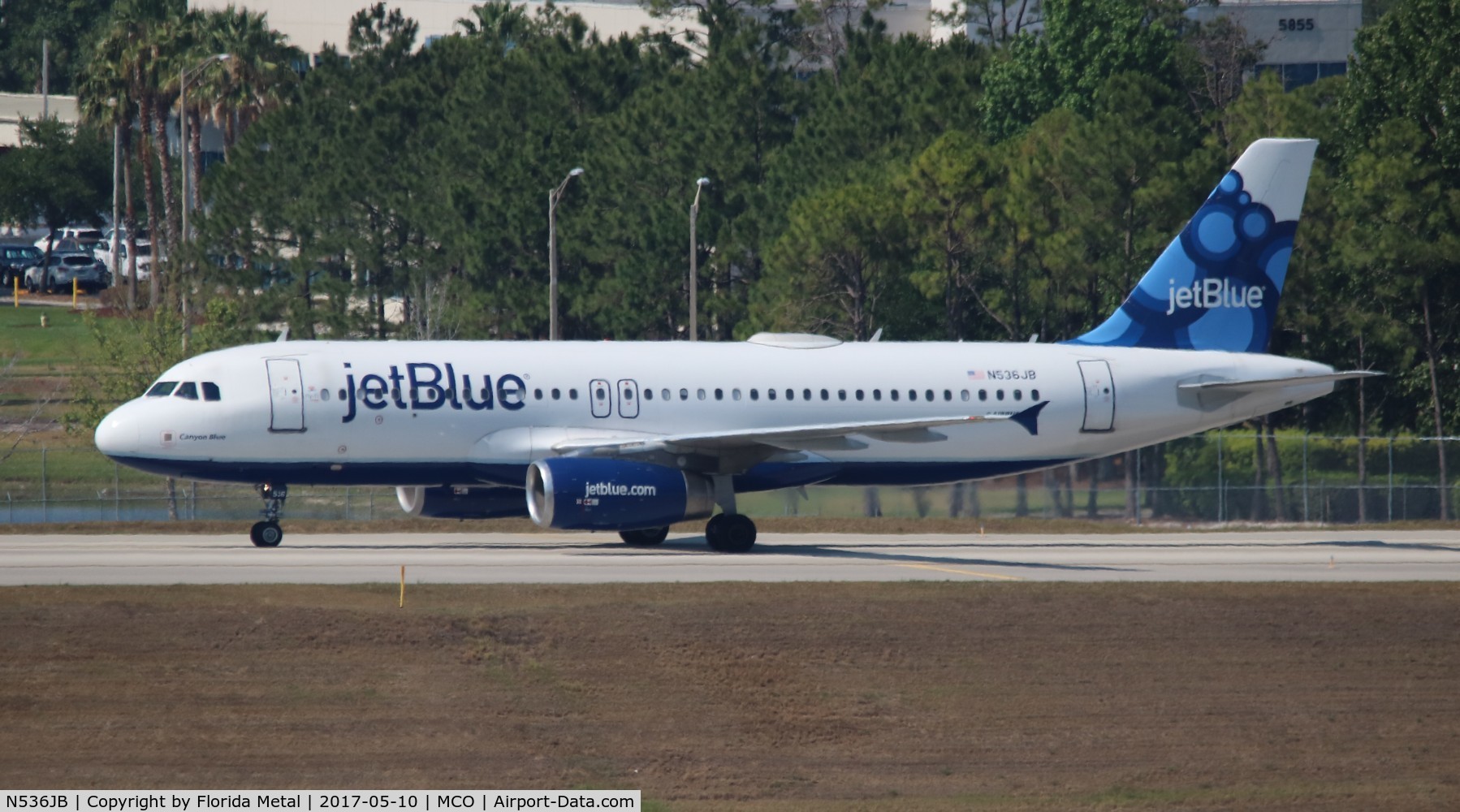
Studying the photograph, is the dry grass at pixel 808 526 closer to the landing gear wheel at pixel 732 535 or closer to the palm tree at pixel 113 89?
the landing gear wheel at pixel 732 535

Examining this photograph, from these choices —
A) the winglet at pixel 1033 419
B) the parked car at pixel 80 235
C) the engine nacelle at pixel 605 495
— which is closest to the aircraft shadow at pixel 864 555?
the engine nacelle at pixel 605 495

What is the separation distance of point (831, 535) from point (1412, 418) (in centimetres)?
2096

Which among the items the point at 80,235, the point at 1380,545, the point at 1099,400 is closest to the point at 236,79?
the point at 80,235

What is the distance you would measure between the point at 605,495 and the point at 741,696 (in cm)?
945

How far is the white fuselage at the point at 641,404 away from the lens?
3525 centimetres

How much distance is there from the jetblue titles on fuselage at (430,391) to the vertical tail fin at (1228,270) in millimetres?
12783

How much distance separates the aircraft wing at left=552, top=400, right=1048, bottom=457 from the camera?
35.9 meters

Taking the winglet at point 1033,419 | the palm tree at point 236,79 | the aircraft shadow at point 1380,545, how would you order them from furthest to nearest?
the palm tree at point 236,79, the aircraft shadow at point 1380,545, the winglet at point 1033,419

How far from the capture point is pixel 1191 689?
87.5 feet

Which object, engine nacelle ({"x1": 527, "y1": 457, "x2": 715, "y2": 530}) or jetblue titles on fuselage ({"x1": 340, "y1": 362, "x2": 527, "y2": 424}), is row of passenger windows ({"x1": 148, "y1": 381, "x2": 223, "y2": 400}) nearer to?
jetblue titles on fuselage ({"x1": 340, "y1": 362, "x2": 527, "y2": 424})

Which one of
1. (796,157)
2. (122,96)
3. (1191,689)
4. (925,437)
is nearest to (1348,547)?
(925,437)

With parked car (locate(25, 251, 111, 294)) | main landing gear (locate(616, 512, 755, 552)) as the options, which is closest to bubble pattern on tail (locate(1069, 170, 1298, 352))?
main landing gear (locate(616, 512, 755, 552))

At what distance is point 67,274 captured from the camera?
373 ft

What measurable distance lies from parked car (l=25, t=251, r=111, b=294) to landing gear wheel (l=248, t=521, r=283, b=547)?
80549mm
